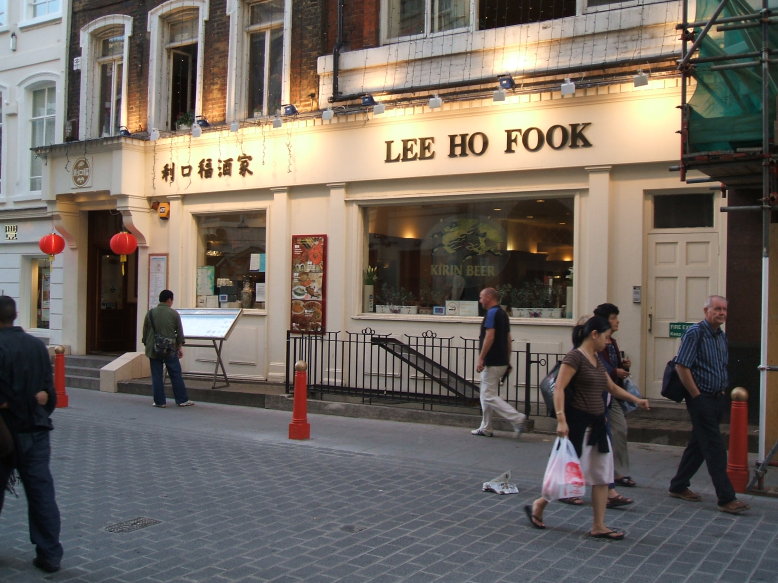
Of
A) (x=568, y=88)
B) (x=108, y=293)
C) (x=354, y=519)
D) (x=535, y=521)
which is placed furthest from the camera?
(x=108, y=293)

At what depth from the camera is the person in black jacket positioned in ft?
16.6

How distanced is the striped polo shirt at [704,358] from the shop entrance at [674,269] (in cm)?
382

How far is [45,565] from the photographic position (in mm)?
5105

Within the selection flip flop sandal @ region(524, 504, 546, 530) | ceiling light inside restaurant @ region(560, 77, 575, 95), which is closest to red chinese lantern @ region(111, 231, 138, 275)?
ceiling light inside restaurant @ region(560, 77, 575, 95)

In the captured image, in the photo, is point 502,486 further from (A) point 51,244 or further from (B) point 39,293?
(B) point 39,293

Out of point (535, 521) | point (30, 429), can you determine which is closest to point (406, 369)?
point (535, 521)

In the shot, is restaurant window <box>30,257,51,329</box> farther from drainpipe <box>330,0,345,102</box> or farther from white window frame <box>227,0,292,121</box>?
drainpipe <box>330,0,345,102</box>

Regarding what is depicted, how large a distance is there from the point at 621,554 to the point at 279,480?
136 inches

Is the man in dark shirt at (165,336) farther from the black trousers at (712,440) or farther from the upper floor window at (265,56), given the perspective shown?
the black trousers at (712,440)

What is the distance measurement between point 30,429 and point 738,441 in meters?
5.79

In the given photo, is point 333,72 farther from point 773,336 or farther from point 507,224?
point 773,336

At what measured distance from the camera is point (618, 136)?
10.7 m

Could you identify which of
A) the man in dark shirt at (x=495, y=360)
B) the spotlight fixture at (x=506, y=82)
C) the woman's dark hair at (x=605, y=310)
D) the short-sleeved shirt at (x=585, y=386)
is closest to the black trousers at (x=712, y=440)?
the woman's dark hair at (x=605, y=310)

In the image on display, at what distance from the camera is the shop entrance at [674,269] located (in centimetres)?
1042
